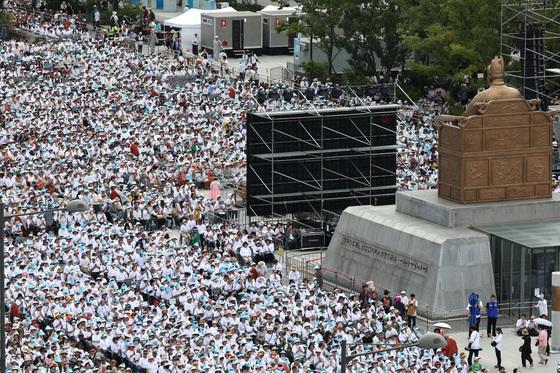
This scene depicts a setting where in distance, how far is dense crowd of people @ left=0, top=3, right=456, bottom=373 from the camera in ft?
154

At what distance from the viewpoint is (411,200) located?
5669 centimetres

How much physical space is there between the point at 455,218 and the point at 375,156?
317 inches

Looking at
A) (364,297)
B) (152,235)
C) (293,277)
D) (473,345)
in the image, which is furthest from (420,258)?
(152,235)

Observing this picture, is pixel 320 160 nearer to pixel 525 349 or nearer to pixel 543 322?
pixel 543 322

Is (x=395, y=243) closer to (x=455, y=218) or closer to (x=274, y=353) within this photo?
(x=455, y=218)

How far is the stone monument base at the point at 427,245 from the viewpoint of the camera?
53.5 meters

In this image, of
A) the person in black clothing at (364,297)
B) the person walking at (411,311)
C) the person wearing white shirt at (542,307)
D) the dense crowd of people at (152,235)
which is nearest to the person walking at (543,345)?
the person wearing white shirt at (542,307)

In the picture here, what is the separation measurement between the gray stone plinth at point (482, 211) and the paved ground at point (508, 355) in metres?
3.89

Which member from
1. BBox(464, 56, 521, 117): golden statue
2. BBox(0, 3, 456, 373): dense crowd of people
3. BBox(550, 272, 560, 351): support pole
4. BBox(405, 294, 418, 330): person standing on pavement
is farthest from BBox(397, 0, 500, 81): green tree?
BBox(550, 272, 560, 351): support pole

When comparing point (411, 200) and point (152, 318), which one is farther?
point (411, 200)

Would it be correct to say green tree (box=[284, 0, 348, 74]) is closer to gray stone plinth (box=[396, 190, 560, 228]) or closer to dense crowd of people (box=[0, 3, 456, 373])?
dense crowd of people (box=[0, 3, 456, 373])

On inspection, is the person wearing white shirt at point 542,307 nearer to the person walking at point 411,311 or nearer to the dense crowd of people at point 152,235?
the person walking at point 411,311

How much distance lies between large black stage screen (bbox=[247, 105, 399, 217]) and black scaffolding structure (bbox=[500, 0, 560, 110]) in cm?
982

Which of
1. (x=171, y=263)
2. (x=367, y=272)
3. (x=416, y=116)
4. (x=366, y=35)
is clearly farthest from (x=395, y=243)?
(x=366, y=35)
